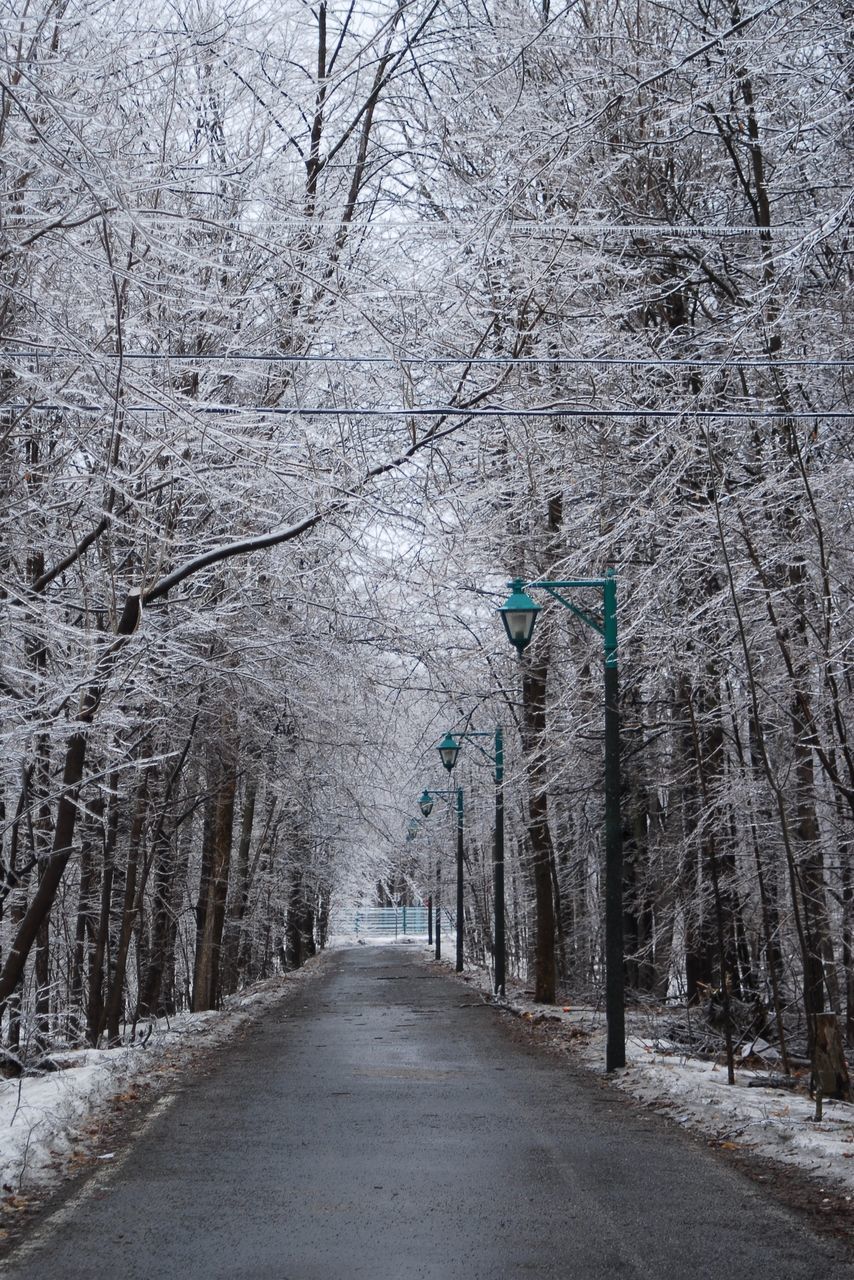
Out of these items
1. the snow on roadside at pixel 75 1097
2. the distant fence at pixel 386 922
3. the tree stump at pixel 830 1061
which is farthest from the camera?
the distant fence at pixel 386 922

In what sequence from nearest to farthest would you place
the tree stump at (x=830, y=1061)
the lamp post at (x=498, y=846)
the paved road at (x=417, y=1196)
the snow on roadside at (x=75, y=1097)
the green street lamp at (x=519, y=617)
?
the paved road at (x=417, y=1196)
the snow on roadside at (x=75, y=1097)
the tree stump at (x=830, y=1061)
the green street lamp at (x=519, y=617)
the lamp post at (x=498, y=846)

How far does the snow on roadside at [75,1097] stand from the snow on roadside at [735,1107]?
404 cm

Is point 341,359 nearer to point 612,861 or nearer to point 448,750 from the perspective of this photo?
point 612,861

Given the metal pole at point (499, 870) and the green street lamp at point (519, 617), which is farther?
the metal pole at point (499, 870)

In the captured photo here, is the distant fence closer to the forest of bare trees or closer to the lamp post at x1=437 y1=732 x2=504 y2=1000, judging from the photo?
the lamp post at x1=437 y1=732 x2=504 y2=1000

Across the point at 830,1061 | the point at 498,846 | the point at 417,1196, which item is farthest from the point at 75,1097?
the point at 498,846

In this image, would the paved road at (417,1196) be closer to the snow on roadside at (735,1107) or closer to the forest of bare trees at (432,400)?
the snow on roadside at (735,1107)

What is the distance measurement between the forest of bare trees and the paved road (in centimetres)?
189

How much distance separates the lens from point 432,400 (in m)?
9.93

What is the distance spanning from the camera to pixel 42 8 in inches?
248

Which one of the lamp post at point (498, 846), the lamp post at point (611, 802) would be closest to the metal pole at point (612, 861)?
the lamp post at point (611, 802)

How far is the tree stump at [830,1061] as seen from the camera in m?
9.30

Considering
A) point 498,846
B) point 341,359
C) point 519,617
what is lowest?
point 498,846

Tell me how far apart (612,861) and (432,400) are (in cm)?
481
